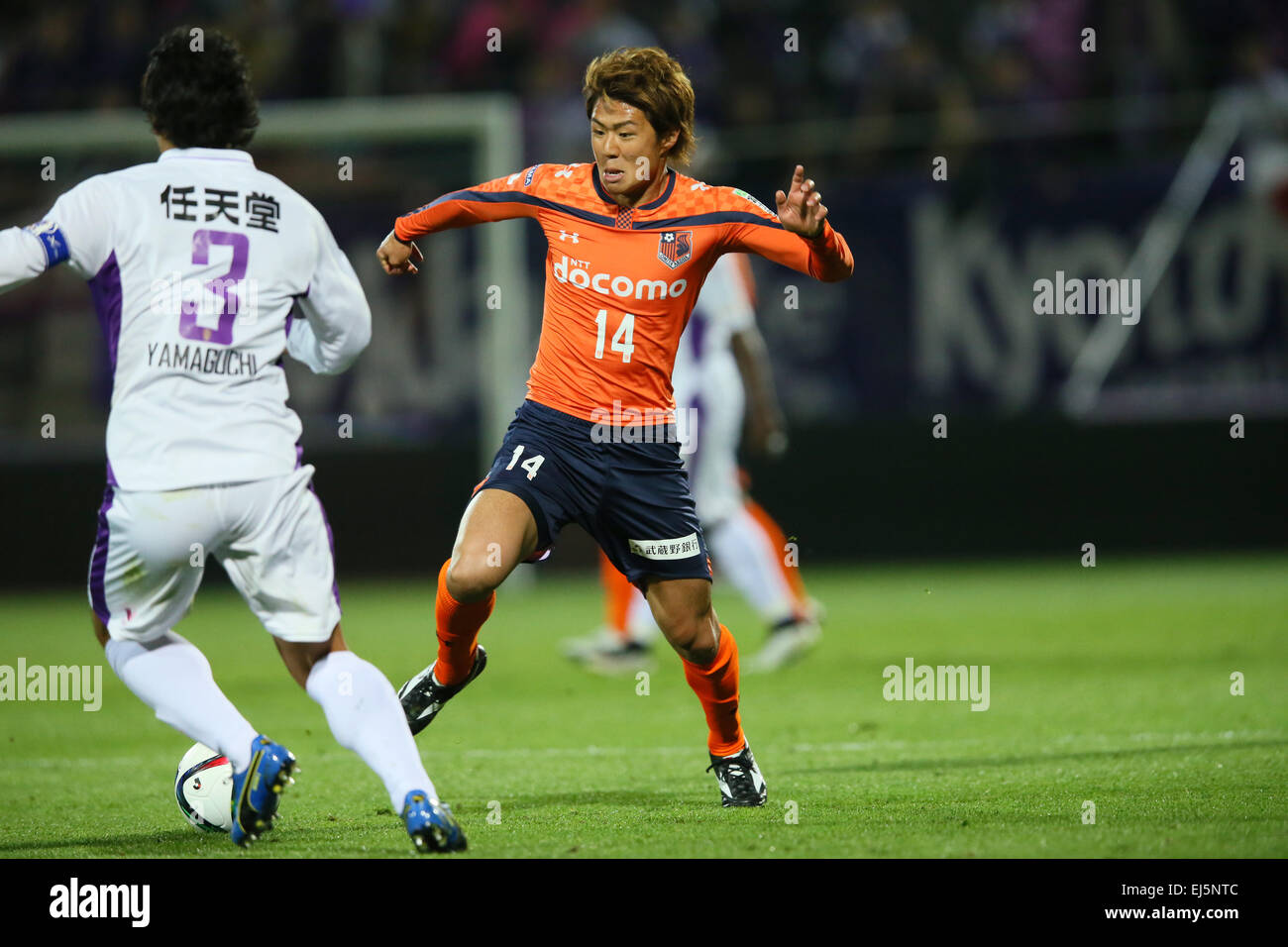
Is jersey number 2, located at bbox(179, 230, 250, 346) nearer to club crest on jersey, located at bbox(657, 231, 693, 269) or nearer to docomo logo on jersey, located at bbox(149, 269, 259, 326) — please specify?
docomo logo on jersey, located at bbox(149, 269, 259, 326)

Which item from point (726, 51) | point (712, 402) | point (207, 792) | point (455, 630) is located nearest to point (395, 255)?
point (455, 630)

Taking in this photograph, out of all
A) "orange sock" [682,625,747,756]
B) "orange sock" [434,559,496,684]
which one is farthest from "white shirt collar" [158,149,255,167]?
"orange sock" [682,625,747,756]

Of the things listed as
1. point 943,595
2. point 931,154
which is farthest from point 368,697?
point 931,154

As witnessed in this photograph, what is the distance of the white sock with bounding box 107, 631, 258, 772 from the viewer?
4.25 meters

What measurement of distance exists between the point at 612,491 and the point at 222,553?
119 centimetres

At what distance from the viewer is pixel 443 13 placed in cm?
1535

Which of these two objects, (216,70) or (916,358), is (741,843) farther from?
(916,358)

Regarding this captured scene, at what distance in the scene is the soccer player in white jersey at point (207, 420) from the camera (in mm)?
4113

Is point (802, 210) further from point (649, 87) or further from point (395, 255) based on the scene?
point (395, 255)

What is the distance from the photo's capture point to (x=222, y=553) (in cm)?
426

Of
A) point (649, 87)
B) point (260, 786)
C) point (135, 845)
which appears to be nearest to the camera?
point (260, 786)

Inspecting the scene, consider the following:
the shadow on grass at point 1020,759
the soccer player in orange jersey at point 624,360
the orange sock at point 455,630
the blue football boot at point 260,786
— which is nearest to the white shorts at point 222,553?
the blue football boot at point 260,786

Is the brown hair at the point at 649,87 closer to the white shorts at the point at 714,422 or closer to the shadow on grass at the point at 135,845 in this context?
the shadow on grass at the point at 135,845

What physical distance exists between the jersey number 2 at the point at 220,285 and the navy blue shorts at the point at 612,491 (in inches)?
39.5
